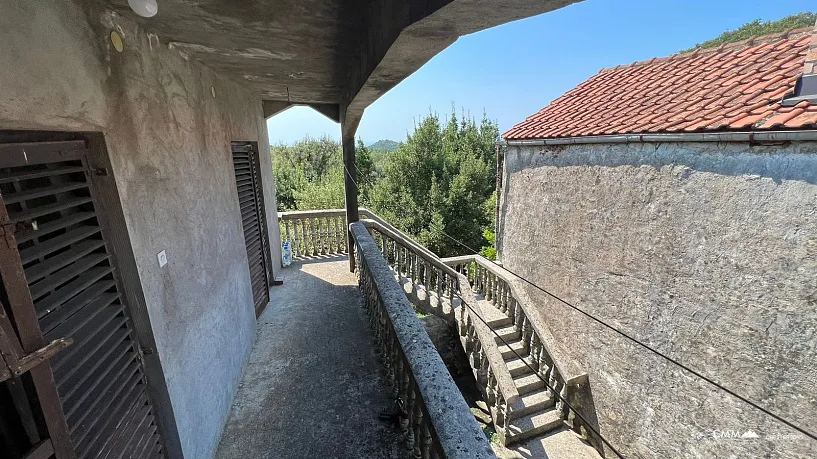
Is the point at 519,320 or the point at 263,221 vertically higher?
the point at 263,221

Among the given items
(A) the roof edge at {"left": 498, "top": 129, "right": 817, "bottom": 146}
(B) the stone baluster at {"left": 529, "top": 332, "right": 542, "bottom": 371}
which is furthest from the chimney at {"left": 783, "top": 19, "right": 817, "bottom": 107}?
(B) the stone baluster at {"left": 529, "top": 332, "right": 542, "bottom": 371}

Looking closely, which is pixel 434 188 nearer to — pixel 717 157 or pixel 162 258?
pixel 717 157

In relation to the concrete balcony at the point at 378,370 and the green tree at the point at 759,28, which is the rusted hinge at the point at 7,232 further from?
the green tree at the point at 759,28

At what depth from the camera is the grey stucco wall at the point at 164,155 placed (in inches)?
48.8

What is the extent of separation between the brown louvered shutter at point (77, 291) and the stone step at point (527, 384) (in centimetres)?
618

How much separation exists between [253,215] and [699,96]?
657 centimetres

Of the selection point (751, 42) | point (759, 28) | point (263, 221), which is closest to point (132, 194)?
point (263, 221)

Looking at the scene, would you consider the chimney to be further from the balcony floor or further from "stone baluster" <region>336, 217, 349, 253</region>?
"stone baluster" <region>336, 217, 349, 253</region>

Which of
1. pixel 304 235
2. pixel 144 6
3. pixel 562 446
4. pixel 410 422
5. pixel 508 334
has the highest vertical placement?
pixel 144 6

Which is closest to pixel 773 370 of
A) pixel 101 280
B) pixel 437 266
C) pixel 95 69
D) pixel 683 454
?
pixel 683 454

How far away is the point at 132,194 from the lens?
5.82 ft

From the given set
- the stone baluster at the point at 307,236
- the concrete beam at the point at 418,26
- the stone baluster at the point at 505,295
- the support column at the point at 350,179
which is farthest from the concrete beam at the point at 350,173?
the stone baluster at the point at 505,295

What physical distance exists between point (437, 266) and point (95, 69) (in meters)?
5.90

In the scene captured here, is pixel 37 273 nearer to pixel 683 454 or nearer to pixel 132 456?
pixel 132 456
